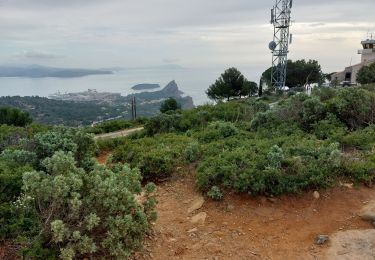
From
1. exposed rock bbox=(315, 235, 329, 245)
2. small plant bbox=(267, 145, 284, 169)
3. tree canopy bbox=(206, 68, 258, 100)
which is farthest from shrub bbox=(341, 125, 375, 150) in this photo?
tree canopy bbox=(206, 68, 258, 100)

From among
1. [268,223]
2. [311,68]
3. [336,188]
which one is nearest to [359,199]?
[336,188]

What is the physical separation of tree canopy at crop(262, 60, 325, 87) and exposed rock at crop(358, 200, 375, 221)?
3552 cm

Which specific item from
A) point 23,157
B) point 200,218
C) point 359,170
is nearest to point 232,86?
point 359,170

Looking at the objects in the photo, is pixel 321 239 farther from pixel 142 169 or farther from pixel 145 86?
pixel 145 86

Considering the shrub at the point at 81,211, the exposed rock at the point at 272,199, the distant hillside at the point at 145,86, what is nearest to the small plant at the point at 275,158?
the exposed rock at the point at 272,199

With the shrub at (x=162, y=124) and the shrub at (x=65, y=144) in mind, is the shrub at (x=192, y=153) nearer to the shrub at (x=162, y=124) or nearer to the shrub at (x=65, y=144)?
the shrub at (x=65, y=144)

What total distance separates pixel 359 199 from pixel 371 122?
3.91 metres

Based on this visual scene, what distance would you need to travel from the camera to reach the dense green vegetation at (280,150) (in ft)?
18.8

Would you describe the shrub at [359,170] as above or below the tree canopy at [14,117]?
above

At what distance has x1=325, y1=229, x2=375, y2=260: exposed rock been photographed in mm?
4532

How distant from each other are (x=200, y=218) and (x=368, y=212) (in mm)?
2211

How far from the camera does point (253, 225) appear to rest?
5.14 m

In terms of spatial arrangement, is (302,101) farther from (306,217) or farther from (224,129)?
(306,217)

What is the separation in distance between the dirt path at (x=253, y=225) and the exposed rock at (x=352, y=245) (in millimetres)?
106
